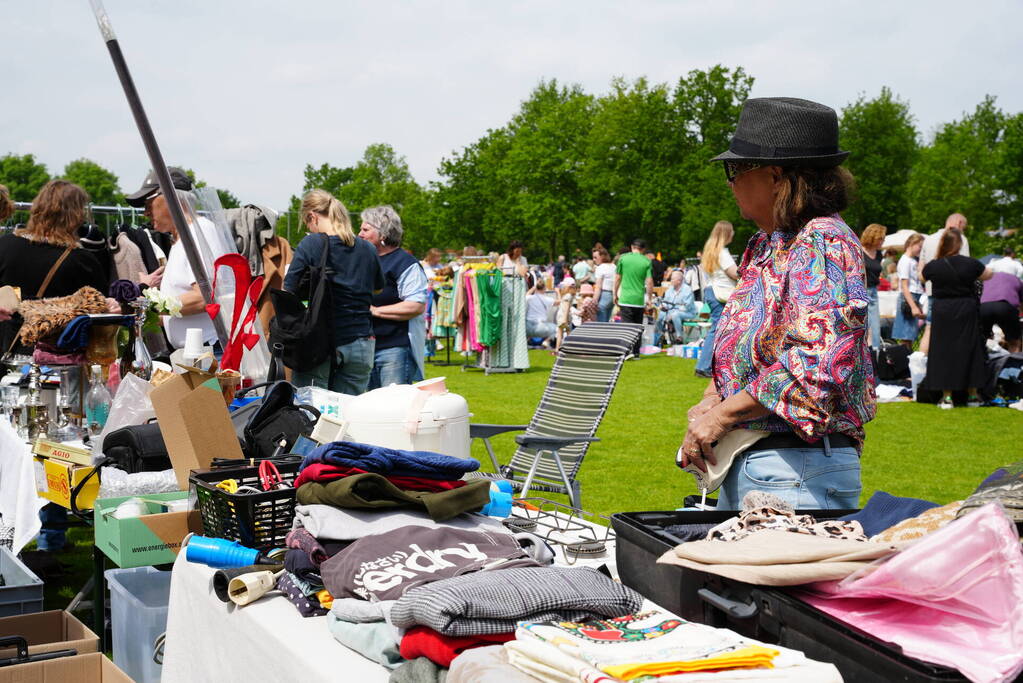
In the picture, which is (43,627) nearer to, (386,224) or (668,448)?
(386,224)

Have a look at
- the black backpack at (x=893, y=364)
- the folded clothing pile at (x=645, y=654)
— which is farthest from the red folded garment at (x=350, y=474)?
the black backpack at (x=893, y=364)

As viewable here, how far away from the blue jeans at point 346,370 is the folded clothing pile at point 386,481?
9.78 ft

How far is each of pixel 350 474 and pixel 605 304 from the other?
574 inches

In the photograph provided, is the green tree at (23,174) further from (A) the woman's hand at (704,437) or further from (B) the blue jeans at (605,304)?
(A) the woman's hand at (704,437)

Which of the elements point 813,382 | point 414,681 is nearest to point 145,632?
point 414,681

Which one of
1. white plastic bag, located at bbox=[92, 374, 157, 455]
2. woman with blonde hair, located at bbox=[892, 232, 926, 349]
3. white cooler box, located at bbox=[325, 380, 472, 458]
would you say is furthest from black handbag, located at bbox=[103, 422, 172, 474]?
woman with blonde hair, located at bbox=[892, 232, 926, 349]

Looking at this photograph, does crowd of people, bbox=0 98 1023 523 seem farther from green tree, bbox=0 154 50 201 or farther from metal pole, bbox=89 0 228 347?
green tree, bbox=0 154 50 201

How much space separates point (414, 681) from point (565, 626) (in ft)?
0.89

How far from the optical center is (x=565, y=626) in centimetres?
150

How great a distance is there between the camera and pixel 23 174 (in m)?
75.9

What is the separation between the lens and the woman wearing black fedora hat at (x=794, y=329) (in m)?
2.17

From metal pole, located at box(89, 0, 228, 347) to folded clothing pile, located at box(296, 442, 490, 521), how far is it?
220cm

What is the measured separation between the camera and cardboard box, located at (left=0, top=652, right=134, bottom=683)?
8.28 ft

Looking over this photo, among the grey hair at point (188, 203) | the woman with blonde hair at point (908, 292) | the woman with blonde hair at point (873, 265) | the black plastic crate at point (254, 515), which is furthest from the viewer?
the woman with blonde hair at point (908, 292)
